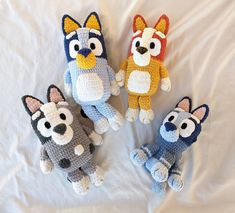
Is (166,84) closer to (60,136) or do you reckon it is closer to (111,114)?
(111,114)

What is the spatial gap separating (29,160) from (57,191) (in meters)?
0.11

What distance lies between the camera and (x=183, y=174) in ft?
2.97

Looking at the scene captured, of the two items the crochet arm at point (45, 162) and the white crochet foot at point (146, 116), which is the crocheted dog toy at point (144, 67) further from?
the crochet arm at point (45, 162)

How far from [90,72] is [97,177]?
0.92 feet

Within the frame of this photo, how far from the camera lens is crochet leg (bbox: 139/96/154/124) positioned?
854 millimetres

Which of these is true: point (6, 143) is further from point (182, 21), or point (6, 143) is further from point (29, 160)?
point (182, 21)

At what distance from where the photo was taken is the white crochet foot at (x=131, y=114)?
0.87m

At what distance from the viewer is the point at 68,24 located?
826 mm

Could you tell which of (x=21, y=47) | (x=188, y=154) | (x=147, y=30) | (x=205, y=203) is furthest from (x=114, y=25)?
(x=205, y=203)

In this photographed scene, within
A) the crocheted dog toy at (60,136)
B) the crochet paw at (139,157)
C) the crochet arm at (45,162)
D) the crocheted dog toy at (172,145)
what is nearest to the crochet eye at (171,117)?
the crocheted dog toy at (172,145)

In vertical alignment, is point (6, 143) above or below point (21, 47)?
below

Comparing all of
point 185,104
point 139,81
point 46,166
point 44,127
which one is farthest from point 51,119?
point 185,104

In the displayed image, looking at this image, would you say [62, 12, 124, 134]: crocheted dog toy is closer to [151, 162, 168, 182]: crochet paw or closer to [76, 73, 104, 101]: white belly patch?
[76, 73, 104, 101]: white belly patch

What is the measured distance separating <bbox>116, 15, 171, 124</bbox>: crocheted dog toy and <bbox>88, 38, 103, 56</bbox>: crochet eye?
2.9 inches
